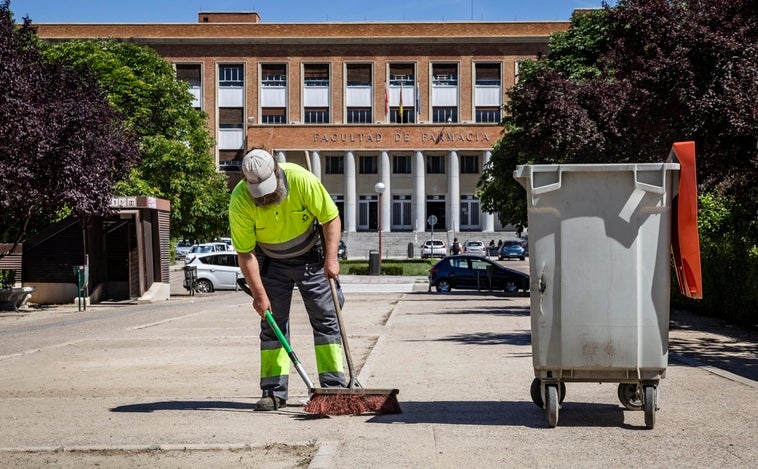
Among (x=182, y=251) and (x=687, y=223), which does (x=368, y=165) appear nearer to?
(x=182, y=251)

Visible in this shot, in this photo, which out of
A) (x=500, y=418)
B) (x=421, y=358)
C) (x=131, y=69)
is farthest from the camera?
(x=131, y=69)

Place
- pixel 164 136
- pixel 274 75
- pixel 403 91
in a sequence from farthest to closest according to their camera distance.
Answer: pixel 274 75, pixel 403 91, pixel 164 136

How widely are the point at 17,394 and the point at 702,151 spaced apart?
994cm

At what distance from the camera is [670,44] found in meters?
16.2

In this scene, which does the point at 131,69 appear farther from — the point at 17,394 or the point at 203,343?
the point at 17,394

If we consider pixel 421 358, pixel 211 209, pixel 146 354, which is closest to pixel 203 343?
pixel 146 354

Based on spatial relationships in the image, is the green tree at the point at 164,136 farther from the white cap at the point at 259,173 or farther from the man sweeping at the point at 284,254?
the white cap at the point at 259,173

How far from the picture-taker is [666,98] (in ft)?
51.0

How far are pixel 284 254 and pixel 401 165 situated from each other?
7137 centimetres

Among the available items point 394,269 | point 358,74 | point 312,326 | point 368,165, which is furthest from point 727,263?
point 358,74

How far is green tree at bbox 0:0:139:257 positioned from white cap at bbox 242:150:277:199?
15.8m

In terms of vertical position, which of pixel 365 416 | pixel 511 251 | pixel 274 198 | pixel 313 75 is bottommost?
pixel 511 251

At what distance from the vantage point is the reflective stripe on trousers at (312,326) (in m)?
7.97

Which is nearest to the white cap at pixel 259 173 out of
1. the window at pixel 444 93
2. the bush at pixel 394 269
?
the bush at pixel 394 269
